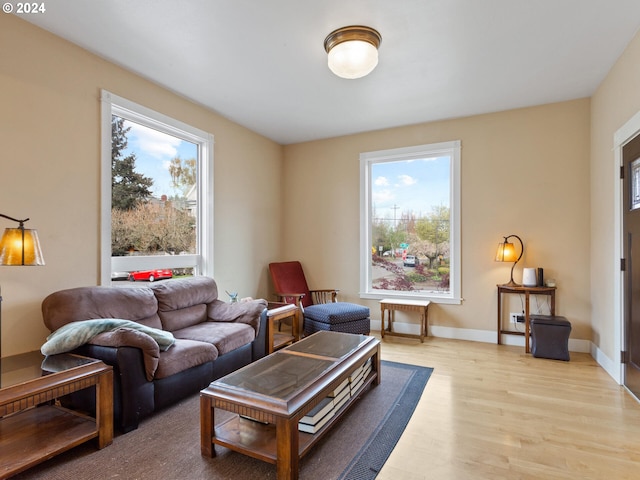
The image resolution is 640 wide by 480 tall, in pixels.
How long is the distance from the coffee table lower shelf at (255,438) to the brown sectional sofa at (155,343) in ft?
2.01

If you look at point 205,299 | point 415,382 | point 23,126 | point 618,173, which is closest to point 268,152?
point 205,299

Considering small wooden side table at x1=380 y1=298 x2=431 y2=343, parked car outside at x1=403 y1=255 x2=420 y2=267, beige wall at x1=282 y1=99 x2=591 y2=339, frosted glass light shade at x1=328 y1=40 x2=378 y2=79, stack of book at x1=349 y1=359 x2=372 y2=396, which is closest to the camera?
stack of book at x1=349 y1=359 x2=372 y2=396

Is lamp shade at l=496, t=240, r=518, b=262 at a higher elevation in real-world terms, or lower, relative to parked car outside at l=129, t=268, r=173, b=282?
higher

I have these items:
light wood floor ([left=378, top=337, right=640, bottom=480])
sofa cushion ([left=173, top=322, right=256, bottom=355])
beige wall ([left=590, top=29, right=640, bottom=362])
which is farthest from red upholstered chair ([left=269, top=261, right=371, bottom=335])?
beige wall ([left=590, top=29, right=640, bottom=362])

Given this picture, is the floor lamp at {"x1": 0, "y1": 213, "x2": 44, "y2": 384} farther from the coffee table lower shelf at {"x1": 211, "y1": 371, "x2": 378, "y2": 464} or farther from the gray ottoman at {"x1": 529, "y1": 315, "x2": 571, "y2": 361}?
the gray ottoman at {"x1": 529, "y1": 315, "x2": 571, "y2": 361}

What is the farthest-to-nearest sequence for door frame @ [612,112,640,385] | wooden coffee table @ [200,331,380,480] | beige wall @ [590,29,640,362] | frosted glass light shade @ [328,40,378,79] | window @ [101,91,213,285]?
window @ [101,91,213,285]
door frame @ [612,112,640,385]
beige wall @ [590,29,640,362]
frosted glass light shade @ [328,40,378,79]
wooden coffee table @ [200,331,380,480]

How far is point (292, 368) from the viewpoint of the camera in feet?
7.16

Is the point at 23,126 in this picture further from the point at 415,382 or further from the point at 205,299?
the point at 415,382

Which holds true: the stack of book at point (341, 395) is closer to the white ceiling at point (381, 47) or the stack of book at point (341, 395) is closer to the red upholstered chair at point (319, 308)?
the red upholstered chair at point (319, 308)

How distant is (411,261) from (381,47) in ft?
9.24

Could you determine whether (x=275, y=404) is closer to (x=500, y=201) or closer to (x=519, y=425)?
(x=519, y=425)

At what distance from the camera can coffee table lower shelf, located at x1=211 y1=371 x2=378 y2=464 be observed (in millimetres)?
1769

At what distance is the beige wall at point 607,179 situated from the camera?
9.00 feet

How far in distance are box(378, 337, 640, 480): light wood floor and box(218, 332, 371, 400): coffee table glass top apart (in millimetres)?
642
